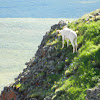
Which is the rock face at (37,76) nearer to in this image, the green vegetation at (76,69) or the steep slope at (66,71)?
the steep slope at (66,71)

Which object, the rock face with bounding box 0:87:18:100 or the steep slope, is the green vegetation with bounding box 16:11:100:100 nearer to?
the steep slope

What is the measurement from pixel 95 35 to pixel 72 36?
64.7 inches

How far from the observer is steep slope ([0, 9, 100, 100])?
12.5 metres

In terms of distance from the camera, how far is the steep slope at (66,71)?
41.1ft

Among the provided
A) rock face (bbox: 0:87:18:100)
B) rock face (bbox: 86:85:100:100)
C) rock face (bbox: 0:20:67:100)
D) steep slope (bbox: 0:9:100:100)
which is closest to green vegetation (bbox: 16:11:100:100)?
steep slope (bbox: 0:9:100:100)

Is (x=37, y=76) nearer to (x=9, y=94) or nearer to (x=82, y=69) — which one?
(x=9, y=94)

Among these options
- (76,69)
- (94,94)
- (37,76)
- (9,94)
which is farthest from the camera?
(9,94)

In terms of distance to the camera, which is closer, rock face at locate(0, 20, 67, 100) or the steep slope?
the steep slope

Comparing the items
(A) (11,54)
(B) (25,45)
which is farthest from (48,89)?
(B) (25,45)

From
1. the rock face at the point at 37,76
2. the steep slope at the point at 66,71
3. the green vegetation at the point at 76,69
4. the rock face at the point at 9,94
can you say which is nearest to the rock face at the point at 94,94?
the steep slope at the point at 66,71

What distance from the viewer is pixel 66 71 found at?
14625 mm

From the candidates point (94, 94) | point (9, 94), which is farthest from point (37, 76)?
point (94, 94)

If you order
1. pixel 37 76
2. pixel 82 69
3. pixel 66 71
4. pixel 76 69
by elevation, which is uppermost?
pixel 82 69

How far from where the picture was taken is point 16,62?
157250 millimetres
